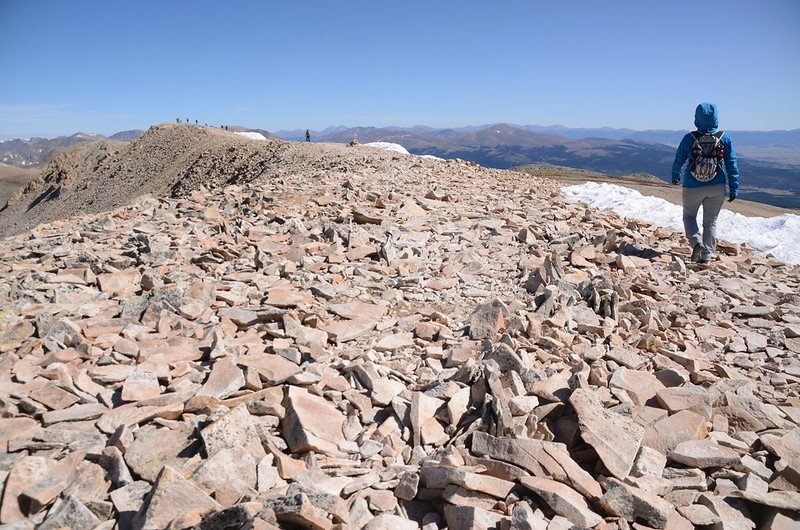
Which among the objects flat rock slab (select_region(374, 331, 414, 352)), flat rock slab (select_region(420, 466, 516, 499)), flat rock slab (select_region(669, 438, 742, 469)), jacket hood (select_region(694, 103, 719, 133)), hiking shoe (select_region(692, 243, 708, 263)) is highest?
jacket hood (select_region(694, 103, 719, 133))

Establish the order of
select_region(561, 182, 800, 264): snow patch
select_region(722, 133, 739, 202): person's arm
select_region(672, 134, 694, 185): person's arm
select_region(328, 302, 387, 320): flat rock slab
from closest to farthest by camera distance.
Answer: select_region(328, 302, 387, 320): flat rock slab, select_region(722, 133, 739, 202): person's arm, select_region(672, 134, 694, 185): person's arm, select_region(561, 182, 800, 264): snow patch

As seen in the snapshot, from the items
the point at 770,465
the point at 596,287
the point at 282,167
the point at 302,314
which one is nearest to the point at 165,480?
the point at 302,314

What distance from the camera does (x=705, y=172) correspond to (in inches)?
304

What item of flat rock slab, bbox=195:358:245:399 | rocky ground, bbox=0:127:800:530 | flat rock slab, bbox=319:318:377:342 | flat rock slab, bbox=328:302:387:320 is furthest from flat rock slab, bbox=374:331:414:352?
flat rock slab, bbox=195:358:245:399

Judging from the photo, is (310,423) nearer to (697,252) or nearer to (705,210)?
(697,252)

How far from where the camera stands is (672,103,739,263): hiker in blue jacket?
7.57m

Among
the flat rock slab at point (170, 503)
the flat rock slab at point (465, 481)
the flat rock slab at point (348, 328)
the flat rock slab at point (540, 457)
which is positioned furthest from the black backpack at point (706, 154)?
the flat rock slab at point (170, 503)

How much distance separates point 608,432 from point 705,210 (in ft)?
21.1

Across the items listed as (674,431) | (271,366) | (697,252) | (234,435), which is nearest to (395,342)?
(271,366)

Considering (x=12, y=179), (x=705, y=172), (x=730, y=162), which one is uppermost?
(x=12, y=179)

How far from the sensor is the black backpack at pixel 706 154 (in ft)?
24.8

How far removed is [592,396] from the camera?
382cm

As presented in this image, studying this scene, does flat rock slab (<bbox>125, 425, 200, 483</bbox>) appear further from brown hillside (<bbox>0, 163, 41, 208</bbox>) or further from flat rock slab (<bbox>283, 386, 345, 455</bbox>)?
brown hillside (<bbox>0, 163, 41, 208</bbox>)

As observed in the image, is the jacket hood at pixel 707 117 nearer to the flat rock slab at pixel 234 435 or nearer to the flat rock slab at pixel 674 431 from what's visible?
the flat rock slab at pixel 674 431
